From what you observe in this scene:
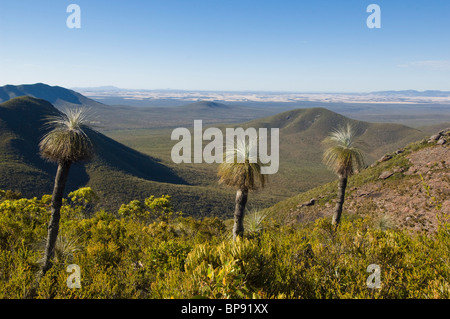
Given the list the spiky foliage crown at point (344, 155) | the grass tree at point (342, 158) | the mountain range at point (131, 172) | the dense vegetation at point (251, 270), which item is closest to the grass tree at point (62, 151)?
the dense vegetation at point (251, 270)

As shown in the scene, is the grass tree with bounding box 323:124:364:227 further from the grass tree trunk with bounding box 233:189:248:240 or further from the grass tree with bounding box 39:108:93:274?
the grass tree with bounding box 39:108:93:274

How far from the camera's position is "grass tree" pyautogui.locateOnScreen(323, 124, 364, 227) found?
18625 millimetres

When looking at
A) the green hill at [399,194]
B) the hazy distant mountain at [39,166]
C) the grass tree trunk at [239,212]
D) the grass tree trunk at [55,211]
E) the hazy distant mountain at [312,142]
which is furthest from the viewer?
the hazy distant mountain at [312,142]

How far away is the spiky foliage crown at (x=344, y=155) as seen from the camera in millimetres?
18609

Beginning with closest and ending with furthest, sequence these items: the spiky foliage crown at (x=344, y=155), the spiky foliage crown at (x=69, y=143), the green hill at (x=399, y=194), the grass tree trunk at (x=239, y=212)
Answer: the spiky foliage crown at (x=69, y=143), the grass tree trunk at (x=239, y=212), the spiky foliage crown at (x=344, y=155), the green hill at (x=399, y=194)

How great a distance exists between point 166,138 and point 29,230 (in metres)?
147

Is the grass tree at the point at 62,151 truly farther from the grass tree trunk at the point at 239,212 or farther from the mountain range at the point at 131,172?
the mountain range at the point at 131,172

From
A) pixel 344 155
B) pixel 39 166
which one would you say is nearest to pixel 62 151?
pixel 344 155

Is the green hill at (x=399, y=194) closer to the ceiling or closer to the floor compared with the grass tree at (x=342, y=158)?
closer to the floor

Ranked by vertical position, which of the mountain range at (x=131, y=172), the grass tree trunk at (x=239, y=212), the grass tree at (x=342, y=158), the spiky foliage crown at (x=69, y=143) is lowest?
the mountain range at (x=131, y=172)

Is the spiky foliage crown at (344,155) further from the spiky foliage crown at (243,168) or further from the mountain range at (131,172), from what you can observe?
the spiky foliage crown at (243,168)

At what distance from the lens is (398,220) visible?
26.0 metres

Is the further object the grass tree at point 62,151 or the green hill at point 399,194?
the green hill at point 399,194
